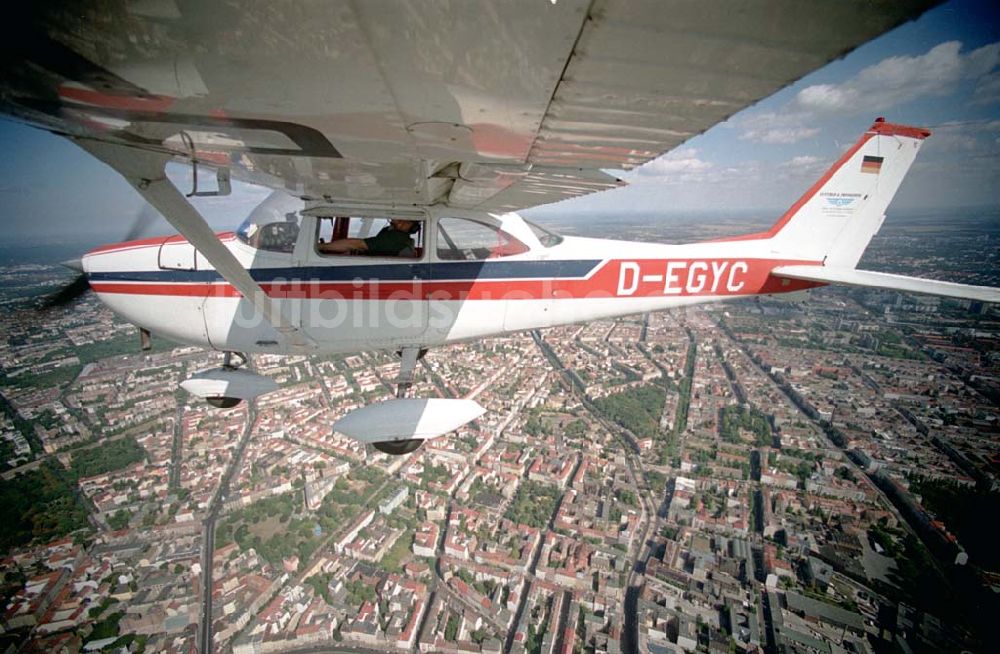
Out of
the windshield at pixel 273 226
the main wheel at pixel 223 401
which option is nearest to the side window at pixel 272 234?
the windshield at pixel 273 226

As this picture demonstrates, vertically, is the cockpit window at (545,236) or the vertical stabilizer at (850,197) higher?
the vertical stabilizer at (850,197)

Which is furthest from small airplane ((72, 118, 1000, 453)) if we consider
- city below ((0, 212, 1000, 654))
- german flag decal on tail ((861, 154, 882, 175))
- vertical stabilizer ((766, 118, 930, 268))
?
german flag decal on tail ((861, 154, 882, 175))

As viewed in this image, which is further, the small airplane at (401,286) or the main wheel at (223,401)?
the main wheel at (223,401)

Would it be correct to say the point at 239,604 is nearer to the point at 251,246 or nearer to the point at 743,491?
the point at 251,246

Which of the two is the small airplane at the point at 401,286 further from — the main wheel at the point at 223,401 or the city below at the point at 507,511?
the city below at the point at 507,511

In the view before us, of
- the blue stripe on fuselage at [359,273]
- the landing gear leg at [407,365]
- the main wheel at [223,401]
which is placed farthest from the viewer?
the main wheel at [223,401]

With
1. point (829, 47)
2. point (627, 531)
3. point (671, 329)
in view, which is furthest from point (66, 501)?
point (671, 329)

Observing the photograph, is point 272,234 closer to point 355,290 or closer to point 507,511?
point 355,290
